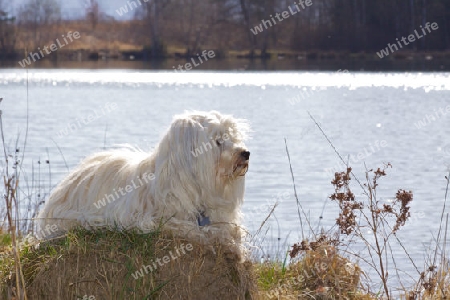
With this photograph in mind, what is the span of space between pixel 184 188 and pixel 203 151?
276 mm

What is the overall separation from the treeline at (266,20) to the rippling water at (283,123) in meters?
14.6

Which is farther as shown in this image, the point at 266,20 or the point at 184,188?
the point at 266,20

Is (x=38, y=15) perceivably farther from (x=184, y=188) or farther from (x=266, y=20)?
(x=184, y=188)

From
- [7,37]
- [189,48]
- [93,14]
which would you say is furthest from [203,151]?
[93,14]

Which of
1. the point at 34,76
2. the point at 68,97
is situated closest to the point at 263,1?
the point at 34,76

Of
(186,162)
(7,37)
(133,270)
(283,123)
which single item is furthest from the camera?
(7,37)

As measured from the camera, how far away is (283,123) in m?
23.8

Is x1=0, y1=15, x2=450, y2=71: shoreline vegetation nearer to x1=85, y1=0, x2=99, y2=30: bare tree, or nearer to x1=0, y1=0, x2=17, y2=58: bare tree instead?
x1=0, y1=0, x2=17, y2=58: bare tree

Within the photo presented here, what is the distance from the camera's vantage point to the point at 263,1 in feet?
212

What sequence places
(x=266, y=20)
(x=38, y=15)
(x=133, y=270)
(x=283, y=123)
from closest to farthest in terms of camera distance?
(x=133, y=270) → (x=283, y=123) → (x=266, y=20) → (x=38, y=15)

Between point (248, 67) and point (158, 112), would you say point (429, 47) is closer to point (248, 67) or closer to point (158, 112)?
point (248, 67)

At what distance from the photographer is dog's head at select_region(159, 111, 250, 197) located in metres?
5.76

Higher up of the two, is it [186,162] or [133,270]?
[186,162]

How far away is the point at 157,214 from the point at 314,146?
1309cm
